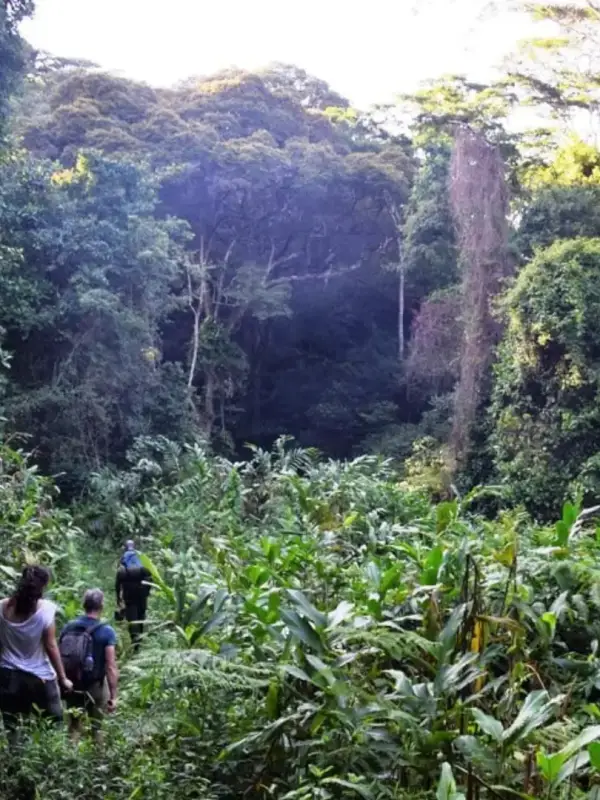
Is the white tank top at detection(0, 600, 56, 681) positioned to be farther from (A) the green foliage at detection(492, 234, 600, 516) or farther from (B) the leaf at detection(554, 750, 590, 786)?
(A) the green foliage at detection(492, 234, 600, 516)

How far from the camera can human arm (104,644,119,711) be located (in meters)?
3.81

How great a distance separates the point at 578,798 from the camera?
2068 millimetres

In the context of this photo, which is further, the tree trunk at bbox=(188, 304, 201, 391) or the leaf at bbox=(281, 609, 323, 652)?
the tree trunk at bbox=(188, 304, 201, 391)

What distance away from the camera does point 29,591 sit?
135 inches

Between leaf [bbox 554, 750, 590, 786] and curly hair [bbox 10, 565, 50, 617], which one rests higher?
leaf [bbox 554, 750, 590, 786]

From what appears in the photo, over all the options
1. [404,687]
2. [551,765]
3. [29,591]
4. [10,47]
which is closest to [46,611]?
[29,591]

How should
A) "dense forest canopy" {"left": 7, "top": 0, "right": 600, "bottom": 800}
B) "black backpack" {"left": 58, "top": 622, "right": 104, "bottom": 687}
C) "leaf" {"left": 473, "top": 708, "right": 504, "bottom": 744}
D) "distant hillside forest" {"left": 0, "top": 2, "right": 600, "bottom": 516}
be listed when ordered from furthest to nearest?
1. "distant hillside forest" {"left": 0, "top": 2, "right": 600, "bottom": 516}
2. "black backpack" {"left": 58, "top": 622, "right": 104, "bottom": 687}
3. "dense forest canopy" {"left": 7, "top": 0, "right": 600, "bottom": 800}
4. "leaf" {"left": 473, "top": 708, "right": 504, "bottom": 744}

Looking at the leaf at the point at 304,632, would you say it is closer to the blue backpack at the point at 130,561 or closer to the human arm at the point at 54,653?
the human arm at the point at 54,653

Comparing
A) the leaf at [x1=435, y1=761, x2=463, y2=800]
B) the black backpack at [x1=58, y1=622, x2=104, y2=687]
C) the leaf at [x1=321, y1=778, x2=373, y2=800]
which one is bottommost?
the black backpack at [x1=58, y1=622, x2=104, y2=687]

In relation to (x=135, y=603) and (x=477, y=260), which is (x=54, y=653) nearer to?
(x=135, y=603)

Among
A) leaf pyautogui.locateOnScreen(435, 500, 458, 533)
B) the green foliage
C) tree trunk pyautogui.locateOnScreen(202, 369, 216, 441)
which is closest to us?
leaf pyautogui.locateOnScreen(435, 500, 458, 533)

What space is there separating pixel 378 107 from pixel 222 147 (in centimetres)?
485

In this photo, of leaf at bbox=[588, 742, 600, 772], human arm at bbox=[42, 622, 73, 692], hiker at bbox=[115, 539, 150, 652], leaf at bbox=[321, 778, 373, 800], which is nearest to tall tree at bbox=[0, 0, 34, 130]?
hiker at bbox=[115, 539, 150, 652]

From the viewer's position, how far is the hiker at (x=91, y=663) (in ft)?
12.4
